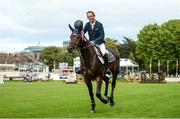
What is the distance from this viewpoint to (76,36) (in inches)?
559

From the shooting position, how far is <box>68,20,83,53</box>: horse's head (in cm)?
1404

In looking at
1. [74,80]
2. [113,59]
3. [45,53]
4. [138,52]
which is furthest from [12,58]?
[113,59]

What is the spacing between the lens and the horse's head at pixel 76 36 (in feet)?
46.1

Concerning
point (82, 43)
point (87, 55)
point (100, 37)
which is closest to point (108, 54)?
point (100, 37)

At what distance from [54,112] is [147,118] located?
3.28 meters

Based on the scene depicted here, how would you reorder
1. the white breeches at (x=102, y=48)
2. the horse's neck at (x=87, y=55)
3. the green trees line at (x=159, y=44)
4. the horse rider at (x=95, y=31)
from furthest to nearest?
the green trees line at (x=159, y=44) < the white breeches at (x=102, y=48) < the horse rider at (x=95, y=31) < the horse's neck at (x=87, y=55)

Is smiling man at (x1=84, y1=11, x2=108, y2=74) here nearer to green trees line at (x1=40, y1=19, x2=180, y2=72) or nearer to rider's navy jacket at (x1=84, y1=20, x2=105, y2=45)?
rider's navy jacket at (x1=84, y1=20, x2=105, y2=45)

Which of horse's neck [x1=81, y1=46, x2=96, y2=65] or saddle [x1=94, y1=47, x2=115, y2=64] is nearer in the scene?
horse's neck [x1=81, y1=46, x2=96, y2=65]

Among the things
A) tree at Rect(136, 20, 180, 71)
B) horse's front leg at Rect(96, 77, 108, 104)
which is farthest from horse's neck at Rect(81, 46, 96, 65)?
tree at Rect(136, 20, 180, 71)

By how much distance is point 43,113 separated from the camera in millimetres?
14453

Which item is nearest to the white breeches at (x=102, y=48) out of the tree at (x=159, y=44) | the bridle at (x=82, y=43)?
the bridle at (x=82, y=43)

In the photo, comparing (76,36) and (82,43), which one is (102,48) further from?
(76,36)

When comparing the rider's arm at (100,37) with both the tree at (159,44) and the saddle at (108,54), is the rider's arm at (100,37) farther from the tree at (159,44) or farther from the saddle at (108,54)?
the tree at (159,44)

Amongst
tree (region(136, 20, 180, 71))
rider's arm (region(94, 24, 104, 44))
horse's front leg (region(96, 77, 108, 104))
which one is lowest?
horse's front leg (region(96, 77, 108, 104))
